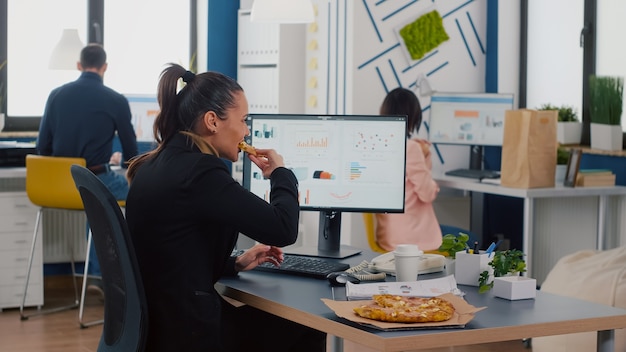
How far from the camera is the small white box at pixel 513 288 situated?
7.98 feet

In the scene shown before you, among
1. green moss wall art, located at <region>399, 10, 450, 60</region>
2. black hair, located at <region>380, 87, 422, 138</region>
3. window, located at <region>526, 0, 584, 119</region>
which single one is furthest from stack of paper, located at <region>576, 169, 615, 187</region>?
green moss wall art, located at <region>399, 10, 450, 60</region>

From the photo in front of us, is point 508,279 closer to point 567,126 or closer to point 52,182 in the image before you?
point 52,182

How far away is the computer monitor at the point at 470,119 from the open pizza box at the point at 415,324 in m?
3.47

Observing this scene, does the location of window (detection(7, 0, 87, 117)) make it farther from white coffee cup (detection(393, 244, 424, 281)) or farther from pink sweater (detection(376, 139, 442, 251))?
white coffee cup (detection(393, 244, 424, 281))

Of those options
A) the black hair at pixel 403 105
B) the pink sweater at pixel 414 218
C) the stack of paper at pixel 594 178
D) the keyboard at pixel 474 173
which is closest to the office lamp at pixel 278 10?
the black hair at pixel 403 105

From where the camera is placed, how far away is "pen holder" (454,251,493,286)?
8.45 ft

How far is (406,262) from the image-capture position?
2602 mm

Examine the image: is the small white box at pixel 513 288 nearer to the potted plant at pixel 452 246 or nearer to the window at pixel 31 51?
the potted plant at pixel 452 246

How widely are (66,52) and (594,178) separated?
307 centimetres

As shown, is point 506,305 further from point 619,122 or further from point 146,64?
point 146,64

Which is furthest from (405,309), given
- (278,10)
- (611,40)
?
(611,40)

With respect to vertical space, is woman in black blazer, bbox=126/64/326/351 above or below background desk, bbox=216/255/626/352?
above

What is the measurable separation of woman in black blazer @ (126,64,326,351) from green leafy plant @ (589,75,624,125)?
3191 millimetres

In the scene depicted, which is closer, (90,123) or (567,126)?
(90,123)
